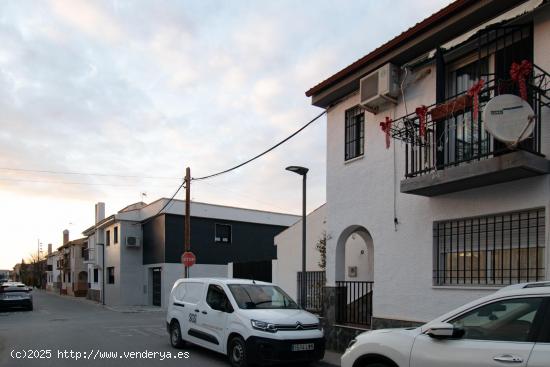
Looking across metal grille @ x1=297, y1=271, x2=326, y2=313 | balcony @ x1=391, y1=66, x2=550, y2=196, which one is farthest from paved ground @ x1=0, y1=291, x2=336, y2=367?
metal grille @ x1=297, y1=271, x2=326, y2=313

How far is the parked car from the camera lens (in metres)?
26.3

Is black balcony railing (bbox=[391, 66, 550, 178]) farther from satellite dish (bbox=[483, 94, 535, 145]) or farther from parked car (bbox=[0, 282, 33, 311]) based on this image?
parked car (bbox=[0, 282, 33, 311])

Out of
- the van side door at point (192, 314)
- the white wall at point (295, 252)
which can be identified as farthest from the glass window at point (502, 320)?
the white wall at point (295, 252)

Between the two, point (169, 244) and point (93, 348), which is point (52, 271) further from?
point (93, 348)

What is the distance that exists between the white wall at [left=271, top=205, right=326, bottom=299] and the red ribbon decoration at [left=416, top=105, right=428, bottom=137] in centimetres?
900

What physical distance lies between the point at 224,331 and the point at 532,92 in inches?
260

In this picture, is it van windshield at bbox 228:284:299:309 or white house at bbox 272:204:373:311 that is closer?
van windshield at bbox 228:284:299:309

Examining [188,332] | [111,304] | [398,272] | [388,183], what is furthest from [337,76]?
[111,304]

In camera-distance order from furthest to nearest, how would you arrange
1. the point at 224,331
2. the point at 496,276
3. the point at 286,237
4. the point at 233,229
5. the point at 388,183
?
the point at 233,229
the point at 286,237
the point at 388,183
the point at 224,331
the point at 496,276

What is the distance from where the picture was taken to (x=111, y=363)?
9.91m

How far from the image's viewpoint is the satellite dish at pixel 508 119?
728 centimetres

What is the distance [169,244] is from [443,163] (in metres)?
24.2

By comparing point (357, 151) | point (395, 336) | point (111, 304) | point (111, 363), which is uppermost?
point (357, 151)

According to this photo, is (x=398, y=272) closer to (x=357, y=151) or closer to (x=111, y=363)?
(x=357, y=151)
